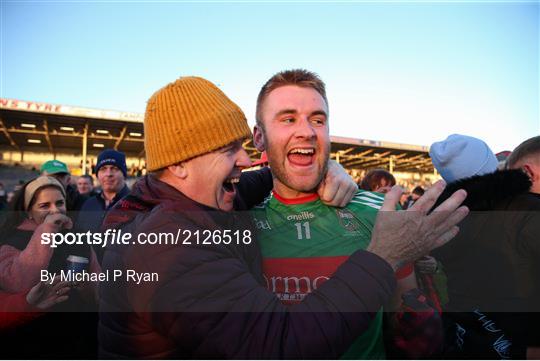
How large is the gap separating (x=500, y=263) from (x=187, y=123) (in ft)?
6.60

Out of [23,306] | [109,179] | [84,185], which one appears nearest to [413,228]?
[23,306]

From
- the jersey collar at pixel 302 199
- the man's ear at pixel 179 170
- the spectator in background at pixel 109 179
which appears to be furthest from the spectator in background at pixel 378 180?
the man's ear at pixel 179 170

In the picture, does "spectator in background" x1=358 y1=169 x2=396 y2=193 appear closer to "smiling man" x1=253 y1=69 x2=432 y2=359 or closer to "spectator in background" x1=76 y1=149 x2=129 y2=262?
"smiling man" x1=253 y1=69 x2=432 y2=359

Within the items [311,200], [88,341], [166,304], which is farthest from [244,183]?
[88,341]

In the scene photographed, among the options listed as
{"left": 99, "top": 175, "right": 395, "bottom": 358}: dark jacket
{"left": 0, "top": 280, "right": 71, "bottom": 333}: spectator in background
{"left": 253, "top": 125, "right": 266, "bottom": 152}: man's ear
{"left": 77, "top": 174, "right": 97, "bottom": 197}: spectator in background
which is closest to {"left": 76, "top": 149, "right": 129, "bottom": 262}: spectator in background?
{"left": 77, "top": 174, "right": 97, "bottom": 197}: spectator in background

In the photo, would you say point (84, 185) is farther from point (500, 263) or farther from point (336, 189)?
point (500, 263)

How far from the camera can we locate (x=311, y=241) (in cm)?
186

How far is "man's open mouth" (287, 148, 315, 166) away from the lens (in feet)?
6.75

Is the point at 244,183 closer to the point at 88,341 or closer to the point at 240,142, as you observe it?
the point at 240,142

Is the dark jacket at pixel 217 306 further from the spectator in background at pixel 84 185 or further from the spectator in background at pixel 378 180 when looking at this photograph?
the spectator in background at pixel 84 185

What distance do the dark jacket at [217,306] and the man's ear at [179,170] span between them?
0.73 feet

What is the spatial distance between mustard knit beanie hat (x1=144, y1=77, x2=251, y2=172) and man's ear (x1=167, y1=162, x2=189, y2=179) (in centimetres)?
3

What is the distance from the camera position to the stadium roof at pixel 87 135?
15688mm

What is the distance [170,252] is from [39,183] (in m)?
2.91
